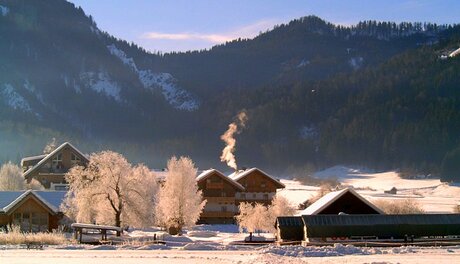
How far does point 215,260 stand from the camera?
111 ft

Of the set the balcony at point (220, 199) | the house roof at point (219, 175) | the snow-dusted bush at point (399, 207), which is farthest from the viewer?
the balcony at point (220, 199)

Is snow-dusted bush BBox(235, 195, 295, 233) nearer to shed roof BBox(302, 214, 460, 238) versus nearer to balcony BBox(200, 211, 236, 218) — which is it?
shed roof BBox(302, 214, 460, 238)

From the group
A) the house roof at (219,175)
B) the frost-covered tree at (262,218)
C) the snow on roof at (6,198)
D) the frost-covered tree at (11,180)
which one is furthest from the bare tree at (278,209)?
the frost-covered tree at (11,180)

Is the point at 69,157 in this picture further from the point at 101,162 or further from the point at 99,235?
the point at 99,235

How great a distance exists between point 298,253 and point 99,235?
75.6 feet

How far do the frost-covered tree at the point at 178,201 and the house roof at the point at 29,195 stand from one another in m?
Result: 9.08

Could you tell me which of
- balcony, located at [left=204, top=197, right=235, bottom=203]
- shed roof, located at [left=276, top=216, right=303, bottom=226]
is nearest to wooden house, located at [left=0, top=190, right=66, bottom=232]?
shed roof, located at [left=276, top=216, right=303, bottom=226]

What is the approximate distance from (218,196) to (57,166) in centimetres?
2018

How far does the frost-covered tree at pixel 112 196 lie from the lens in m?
63.4

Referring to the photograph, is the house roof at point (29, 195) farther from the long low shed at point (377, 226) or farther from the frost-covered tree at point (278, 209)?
the long low shed at point (377, 226)

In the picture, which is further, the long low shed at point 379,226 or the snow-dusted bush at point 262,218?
the snow-dusted bush at point 262,218

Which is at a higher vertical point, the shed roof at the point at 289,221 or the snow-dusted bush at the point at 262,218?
the snow-dusted bush at the point at 262,218

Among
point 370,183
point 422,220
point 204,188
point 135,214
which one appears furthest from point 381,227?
point 370,183

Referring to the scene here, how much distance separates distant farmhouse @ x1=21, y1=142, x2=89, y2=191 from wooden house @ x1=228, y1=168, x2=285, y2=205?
66.3ft
